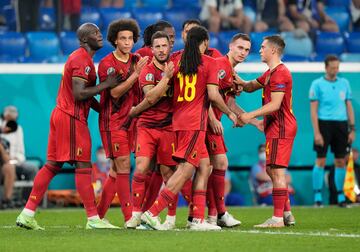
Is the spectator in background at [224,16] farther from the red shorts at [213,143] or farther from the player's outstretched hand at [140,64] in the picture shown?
the player's outstretched hand at [140,64]

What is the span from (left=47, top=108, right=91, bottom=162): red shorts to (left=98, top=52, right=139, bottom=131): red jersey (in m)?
0.30

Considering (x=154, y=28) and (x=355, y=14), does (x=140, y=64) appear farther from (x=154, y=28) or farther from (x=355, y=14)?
(x=355, y=14)

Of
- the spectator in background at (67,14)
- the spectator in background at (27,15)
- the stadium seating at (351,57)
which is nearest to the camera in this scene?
the spectator in background at (27,15)

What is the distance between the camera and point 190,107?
1076 cm

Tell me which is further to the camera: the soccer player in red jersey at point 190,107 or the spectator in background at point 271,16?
the spectator in background at point 271,16

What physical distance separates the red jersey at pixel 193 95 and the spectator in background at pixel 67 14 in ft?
28.2

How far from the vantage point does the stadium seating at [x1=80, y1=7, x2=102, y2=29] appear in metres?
19.6

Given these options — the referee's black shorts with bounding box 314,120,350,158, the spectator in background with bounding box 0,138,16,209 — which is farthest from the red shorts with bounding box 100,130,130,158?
the spectator in background with bounding box 0,138,16,209

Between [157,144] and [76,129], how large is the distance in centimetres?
84

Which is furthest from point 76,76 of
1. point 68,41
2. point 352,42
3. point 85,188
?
point 352,42

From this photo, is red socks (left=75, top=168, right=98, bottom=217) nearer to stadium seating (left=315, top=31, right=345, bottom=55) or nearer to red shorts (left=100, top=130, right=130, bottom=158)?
red shorts (left=100, top=130, right=130, bottom=158)

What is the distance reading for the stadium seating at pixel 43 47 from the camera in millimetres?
19078

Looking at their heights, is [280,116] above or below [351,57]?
below

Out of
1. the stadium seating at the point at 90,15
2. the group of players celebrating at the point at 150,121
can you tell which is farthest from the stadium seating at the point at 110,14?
the group of players celebrating at the point at 150,121
